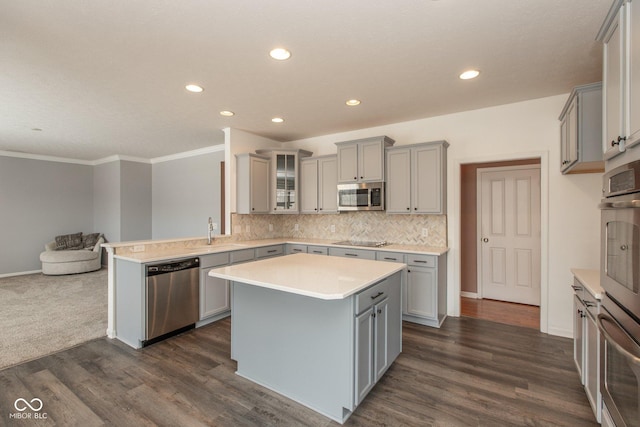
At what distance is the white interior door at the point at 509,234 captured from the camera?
4438 millimetres

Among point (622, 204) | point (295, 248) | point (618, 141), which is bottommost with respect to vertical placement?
point (295, 248)

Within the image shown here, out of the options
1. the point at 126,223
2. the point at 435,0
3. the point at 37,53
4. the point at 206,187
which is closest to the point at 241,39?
the point at 435,0

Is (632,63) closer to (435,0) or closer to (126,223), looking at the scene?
(435,0)

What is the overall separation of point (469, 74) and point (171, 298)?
3777 millimetres

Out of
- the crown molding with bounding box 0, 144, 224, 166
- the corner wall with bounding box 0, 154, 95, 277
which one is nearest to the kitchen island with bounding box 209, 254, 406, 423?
the crown molding with bounding box 0, 144, 224, 166

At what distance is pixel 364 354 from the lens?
6.89ft

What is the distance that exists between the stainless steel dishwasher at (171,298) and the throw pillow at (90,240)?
5348 mm

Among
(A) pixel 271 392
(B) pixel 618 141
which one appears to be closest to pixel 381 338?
(A) pixel 271 392

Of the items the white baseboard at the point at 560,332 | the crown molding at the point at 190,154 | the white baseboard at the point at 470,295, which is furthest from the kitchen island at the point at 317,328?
the crown molding at the point at 190,154

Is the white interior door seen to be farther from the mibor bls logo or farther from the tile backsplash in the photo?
the mibor bls logo

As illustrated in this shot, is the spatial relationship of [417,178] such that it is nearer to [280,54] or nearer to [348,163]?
[348,163]

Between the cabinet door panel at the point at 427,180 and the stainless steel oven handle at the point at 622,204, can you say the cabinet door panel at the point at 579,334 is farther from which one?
the cabinet door panel at the point at 427,180

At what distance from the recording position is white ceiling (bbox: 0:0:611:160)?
76.0 inches

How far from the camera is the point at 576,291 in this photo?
7.86 feet
